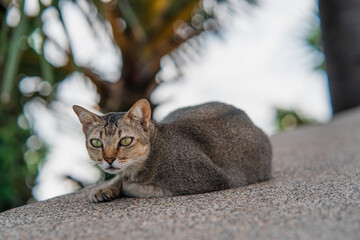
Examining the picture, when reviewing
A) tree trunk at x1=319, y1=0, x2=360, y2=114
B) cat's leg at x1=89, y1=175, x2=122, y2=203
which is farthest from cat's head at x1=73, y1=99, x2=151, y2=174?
tree trunk at x1=319, y1=0, x2=360, y2=114

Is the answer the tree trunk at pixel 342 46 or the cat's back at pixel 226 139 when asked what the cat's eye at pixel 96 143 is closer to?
the cat's back at pixel 226 139

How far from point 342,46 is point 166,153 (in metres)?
6.05

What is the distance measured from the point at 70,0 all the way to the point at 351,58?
585cm

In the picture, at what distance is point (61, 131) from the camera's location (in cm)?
498

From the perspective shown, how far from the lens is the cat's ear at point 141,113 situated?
96.7 inches

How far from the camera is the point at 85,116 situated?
8.30ft

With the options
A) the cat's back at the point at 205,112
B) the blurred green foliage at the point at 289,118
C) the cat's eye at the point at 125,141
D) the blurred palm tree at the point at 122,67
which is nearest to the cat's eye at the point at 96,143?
the cat's eye at the point at 125,141

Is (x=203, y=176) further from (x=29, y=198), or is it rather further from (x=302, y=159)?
(x=29, y=198)

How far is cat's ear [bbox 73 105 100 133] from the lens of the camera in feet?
8.19

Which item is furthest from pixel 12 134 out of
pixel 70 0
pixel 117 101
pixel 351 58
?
pixel 351 58

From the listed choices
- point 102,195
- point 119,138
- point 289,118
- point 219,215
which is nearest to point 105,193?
point 102,195

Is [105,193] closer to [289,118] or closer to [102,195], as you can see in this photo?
[102,195]

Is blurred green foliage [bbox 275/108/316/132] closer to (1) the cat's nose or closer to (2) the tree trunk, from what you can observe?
(2) the tree trunk

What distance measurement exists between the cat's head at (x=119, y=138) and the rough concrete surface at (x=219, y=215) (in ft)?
0.81
